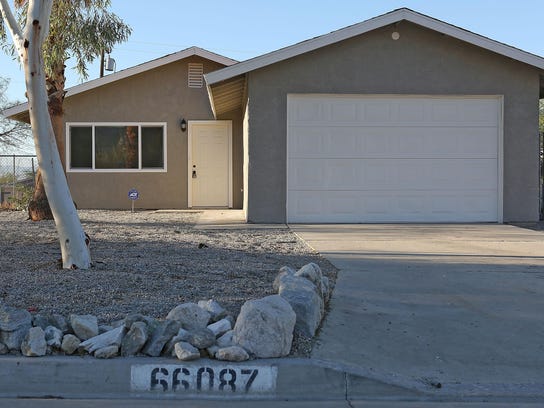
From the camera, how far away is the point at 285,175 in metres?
14.1

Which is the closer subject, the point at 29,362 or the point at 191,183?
the point at 29,362

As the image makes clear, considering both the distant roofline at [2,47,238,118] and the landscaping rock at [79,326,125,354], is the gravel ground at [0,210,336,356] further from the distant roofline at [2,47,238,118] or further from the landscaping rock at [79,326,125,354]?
the distant roofline at [2,47,238,118]

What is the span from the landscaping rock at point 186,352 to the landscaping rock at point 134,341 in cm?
26

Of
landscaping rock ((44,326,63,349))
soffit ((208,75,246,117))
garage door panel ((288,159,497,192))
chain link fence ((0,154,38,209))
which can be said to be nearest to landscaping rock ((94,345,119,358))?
landscaping rock ((44,326,63,349))

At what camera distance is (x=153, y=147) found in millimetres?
19953

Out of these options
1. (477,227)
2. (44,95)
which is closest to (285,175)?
(477,227)

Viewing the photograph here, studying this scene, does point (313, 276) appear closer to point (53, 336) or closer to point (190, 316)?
point (190, 316)

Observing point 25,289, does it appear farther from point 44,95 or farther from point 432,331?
point 432,331

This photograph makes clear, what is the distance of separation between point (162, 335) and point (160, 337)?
0.07 feet

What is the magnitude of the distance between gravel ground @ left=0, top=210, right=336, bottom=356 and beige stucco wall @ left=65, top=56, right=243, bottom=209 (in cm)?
628

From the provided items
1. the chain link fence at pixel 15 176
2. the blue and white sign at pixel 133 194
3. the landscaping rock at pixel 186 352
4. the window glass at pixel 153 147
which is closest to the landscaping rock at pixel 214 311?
the landscaping rock at pixel 186 352

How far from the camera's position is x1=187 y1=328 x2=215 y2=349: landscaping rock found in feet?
15.9

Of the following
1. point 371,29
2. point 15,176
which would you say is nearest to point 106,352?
point 371,29

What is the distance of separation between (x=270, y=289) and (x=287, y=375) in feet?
7.06
